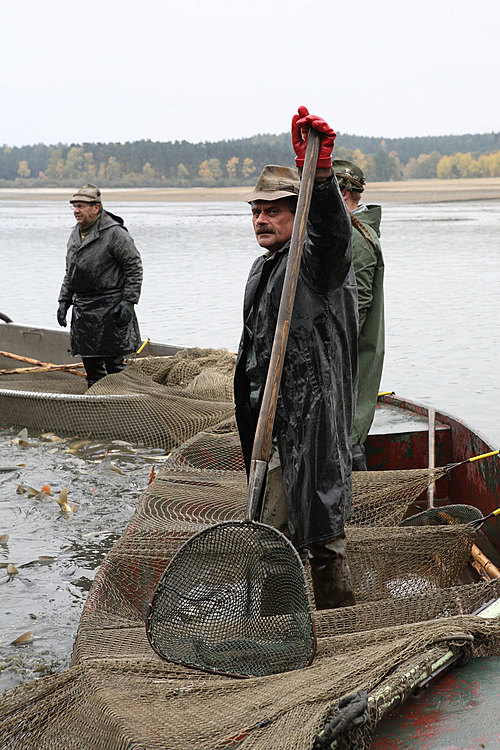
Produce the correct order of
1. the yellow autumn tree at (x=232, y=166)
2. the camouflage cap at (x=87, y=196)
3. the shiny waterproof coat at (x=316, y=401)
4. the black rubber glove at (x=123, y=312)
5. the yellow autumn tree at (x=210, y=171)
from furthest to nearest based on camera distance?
the yellow autumn tree at (x=210, y=171)
the yellow autumn tree at (x=232, y=166)
the black rubber glove at (x=123, y=312)
the camouflage cap at (x=87, y=196)
the shiny waterproof coat at (x=316, y=401)

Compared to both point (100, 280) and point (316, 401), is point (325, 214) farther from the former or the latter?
point (100, 280)

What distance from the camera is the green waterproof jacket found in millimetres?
4637

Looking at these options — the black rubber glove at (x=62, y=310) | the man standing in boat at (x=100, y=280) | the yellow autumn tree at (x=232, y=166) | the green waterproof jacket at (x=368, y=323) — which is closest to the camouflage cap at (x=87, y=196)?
the man standing in boat at (x=100, y=280)

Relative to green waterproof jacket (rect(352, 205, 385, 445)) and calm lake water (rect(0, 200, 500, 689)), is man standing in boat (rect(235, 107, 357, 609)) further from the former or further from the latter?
calm lake water (rect(0, 200, 500, 689))

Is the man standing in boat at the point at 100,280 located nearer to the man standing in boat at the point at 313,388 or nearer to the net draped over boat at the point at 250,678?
the net draped over boat at the point at 250,678

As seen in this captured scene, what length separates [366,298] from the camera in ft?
15.3

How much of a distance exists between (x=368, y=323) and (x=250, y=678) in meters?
2.46

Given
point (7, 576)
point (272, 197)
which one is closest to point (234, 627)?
point (272, 197)

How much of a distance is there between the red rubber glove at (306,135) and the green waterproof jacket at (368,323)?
157cm

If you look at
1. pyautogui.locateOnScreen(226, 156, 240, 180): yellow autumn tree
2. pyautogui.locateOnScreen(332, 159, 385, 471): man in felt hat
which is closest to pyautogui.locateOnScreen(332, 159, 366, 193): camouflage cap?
pyautogui.locateOnScreen(332, 159, 385, 471): man in felt hat

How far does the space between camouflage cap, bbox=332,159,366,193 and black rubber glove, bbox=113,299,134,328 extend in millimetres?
3643

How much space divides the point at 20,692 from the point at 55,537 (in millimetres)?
3154

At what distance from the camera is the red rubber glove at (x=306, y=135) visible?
2.97 meters

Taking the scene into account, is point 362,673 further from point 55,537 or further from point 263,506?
point 55,537
